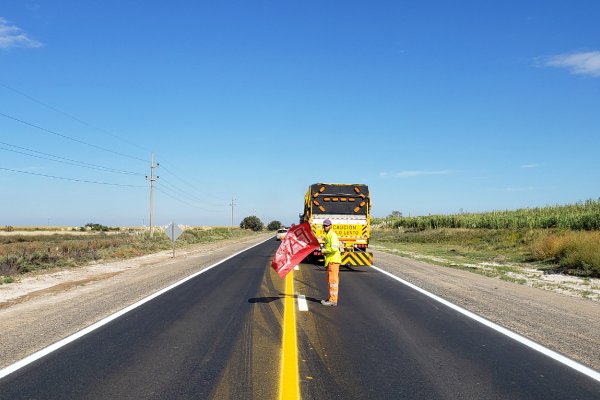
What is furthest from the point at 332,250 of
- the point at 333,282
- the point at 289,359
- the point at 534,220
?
the point at 534,220

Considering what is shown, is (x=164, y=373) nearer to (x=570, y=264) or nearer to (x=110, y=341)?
(x=110, y=341)

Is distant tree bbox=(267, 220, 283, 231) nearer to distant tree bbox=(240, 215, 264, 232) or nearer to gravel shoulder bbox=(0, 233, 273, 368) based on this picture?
distant tree bbox=(240, 215, 264, 232)

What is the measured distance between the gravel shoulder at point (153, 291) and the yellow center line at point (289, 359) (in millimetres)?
3320

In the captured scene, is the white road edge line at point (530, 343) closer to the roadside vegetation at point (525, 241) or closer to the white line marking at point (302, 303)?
the white line marking at point (302, 303)

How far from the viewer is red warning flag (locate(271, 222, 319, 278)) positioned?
465 inches

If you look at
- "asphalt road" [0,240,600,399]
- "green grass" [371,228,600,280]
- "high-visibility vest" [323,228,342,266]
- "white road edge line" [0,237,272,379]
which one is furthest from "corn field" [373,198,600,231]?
"white road edge line" [0,237,272,379]

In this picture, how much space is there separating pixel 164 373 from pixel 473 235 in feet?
137

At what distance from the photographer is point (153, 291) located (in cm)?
1315

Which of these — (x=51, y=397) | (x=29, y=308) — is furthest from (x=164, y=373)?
(x=29, y=308)

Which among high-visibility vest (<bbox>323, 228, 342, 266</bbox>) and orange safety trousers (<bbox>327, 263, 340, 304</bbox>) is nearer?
orange safety trousers (<bbox>327, 263, 340, 304</bbox>)

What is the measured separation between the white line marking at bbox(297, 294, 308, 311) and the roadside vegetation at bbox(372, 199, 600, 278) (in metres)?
12.6

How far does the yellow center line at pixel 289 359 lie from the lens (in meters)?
5.08

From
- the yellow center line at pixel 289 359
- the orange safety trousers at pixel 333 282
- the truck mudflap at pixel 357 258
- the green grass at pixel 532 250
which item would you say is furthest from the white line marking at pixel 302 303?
the green grass at pixel 532 250

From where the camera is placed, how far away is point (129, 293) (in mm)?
12852
